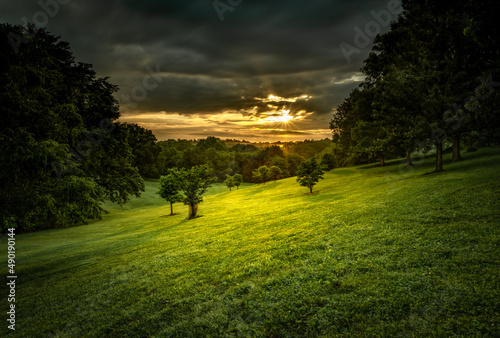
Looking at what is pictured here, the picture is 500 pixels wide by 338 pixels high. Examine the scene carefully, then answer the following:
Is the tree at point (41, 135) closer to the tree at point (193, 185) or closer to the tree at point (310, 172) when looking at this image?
the tree at point (193, 185)

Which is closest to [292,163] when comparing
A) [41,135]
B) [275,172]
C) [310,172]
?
[275,172]

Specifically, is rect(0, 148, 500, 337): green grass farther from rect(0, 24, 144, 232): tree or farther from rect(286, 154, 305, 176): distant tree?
rect(286, 154, 305, 176): distant tree

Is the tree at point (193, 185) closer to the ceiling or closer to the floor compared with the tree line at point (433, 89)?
closer to the floor

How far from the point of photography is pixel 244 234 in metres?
15.2

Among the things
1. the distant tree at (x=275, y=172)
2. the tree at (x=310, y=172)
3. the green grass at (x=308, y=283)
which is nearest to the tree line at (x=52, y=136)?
the green grass at (x=308, y=283)

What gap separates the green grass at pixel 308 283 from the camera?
5273 mm

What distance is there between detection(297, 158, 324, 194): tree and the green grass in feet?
50.7

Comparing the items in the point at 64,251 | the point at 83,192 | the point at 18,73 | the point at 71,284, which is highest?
the point at 18,73

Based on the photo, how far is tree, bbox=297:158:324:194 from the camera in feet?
97.1

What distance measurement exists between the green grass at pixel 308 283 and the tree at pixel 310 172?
50.7 ft

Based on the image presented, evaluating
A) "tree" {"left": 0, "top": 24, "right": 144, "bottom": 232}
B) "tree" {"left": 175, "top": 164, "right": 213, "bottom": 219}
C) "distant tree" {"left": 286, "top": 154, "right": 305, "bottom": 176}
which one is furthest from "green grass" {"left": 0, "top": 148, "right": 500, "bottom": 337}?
"distant tree" {"left": 286, "top": 154, "right": 305, "bottom": 176}

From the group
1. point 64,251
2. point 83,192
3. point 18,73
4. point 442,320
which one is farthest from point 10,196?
point 442,320

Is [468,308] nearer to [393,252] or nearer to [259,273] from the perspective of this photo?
[393,252]

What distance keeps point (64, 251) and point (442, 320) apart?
81.9ft
